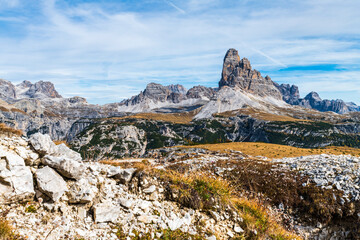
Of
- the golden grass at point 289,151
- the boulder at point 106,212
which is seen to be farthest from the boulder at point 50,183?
the golden grass at point 289,151

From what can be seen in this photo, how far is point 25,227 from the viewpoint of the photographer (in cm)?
555

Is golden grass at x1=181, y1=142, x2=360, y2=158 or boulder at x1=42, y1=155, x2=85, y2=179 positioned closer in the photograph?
boulder at x1=42, y1=155, x2=85, y2=179

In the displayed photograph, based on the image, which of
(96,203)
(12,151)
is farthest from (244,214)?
(12,151)

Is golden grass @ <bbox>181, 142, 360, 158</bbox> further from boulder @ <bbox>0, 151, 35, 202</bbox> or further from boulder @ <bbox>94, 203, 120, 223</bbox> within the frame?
boulder @ <bbox>0, 151, 35, 202</bbox>

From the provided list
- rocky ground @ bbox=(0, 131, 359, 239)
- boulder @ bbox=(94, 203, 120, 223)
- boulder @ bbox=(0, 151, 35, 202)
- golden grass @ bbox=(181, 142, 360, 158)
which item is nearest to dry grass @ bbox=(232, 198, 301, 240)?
rocky ground @ bbox=(0, 131, 359, 239)

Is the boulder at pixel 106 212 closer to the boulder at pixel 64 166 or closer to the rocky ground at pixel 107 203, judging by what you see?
the rocky ground at pixel 107 203

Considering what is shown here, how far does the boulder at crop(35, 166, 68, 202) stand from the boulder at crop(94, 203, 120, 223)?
134 centimetres

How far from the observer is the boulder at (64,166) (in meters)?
7.51

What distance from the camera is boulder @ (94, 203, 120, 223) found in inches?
272

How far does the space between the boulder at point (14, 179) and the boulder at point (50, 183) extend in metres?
0.26

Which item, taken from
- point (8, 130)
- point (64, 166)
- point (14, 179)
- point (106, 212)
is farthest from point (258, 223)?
point (8, 130)

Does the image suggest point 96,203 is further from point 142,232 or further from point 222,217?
point 222,217

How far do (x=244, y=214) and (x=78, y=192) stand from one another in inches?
267

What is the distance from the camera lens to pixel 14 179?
20.4ft
